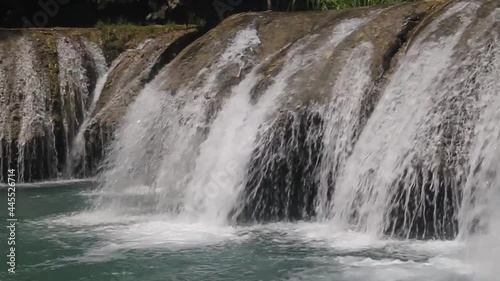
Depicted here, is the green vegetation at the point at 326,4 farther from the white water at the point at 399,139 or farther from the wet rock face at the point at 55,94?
the white water at the point at 399,139

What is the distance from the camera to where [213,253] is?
645cm

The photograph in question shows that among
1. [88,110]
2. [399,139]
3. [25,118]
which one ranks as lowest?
[399,139]

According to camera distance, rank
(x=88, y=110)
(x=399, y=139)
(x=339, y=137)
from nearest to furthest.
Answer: (x=399, y=139) < (x=339, y=137) < (x=88, y=110)

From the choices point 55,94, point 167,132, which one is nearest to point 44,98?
point 55,94

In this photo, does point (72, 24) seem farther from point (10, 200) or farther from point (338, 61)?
point (338, 61)

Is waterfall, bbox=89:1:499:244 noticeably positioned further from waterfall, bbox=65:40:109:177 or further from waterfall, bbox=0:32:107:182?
waterfall, bbox=0:32:107:182

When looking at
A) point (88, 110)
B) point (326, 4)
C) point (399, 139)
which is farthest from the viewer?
point (326, 4)

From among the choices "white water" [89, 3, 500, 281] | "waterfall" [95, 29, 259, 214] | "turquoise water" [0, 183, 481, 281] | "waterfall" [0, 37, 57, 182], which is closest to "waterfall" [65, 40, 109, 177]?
"waterfall" [0, 37, 57, 182]

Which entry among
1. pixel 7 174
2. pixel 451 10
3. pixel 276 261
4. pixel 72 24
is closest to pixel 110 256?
pixel 276 261

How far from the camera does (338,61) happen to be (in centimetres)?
826

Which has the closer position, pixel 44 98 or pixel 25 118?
pixel 25 118

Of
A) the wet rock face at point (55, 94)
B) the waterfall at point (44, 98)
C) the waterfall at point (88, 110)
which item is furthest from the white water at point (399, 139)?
the waterfall at point (44, 98)

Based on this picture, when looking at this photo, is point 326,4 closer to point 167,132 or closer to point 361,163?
point 167,132

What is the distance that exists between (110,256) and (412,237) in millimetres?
2410
